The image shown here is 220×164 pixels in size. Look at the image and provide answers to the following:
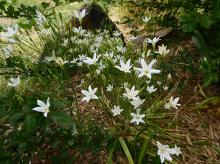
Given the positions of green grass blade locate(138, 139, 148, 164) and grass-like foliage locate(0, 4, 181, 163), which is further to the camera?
green grass blade locate(138, 139, 148, 164)

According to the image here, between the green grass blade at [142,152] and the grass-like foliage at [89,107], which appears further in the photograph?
the green grass blade at [142,152]

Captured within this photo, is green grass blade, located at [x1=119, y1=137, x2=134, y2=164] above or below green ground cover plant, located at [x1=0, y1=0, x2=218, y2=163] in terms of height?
below

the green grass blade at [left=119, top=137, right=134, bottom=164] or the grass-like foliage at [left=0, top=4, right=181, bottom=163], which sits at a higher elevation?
the grass-like foliage at [left=0, top=4, right=181, bottom=163]

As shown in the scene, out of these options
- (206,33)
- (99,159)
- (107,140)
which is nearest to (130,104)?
(107,140)

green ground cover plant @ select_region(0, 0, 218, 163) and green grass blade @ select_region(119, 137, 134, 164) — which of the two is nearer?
green ground cover plant @ select_region(0, 0, 218, 163)

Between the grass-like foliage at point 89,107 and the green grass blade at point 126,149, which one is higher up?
the grass-like foliage at point 89,107

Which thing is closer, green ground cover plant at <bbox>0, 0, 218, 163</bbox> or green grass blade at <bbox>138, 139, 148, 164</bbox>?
green ground cover plant at <bbox>0, 0, 218, 163</bbox>

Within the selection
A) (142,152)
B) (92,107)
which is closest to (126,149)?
(142,152)

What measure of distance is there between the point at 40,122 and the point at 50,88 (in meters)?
0.85

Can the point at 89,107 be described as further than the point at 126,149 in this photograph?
Yes

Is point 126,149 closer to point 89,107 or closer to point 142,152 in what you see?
point 142,152

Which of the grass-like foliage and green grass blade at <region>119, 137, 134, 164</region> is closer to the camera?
the grass-like foliage

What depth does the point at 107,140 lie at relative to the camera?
7.48 feet

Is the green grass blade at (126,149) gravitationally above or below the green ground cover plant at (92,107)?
below
